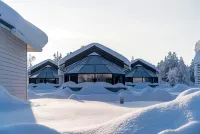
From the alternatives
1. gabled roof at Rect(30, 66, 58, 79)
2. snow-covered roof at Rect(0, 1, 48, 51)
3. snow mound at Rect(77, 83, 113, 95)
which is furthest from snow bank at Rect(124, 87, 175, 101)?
gabled roof at Rect(30, 66, 58, 79)

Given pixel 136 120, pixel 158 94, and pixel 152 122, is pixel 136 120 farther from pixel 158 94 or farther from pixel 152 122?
pixel 158 94

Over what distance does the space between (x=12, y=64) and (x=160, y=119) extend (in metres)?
10.1

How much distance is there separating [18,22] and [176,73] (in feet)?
183

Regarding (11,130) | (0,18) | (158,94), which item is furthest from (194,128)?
(158,94)

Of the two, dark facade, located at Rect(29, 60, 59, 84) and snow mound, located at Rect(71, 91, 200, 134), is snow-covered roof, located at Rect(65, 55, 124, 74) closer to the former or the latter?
dark facade, located at Rect(29, 60, 59, 84)

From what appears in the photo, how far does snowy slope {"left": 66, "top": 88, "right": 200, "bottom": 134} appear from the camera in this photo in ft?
11.1

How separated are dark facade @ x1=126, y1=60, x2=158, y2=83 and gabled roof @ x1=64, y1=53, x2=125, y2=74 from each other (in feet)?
40.6

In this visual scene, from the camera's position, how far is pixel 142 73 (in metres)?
36.6

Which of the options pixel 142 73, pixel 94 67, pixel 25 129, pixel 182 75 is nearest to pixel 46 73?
pixel 142 73

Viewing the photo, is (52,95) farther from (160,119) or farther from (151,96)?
(160,119)

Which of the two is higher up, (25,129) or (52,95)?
(25,129)

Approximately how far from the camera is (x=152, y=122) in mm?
3510

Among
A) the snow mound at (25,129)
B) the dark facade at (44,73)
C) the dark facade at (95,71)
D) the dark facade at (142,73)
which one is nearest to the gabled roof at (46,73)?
the dark facade at (44,73)

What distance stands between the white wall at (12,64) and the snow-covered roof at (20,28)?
2.17ft
